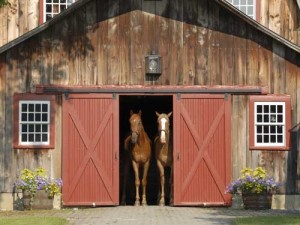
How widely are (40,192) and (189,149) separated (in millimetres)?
3704

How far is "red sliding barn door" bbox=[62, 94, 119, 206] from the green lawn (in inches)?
123

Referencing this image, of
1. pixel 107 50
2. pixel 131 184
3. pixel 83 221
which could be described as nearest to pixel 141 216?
pixel 83 221

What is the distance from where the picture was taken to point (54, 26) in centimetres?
2323

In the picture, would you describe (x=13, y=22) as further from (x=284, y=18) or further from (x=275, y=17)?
(x=284, y=18)

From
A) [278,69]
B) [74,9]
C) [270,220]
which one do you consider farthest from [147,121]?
[270,220]

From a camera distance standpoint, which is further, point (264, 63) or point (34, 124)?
point (264, 63)

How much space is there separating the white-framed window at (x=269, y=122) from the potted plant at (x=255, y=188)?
78cm

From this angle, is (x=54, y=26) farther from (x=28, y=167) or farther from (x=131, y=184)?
(x=131, y=184)

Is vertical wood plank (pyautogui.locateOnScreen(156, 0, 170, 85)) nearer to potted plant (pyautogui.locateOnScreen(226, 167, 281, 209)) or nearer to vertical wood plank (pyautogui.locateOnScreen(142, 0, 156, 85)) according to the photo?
vertical wood plank (pyautogui.locateOnScreen(142, 0, 156, 85))

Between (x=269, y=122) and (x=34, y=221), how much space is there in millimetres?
6818

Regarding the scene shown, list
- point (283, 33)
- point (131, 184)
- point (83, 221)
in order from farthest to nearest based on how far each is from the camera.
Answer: point (131, 184)
point (283, 33)
point (83, 221)

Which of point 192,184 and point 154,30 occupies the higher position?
point 154,30

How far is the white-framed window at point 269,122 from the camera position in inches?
913

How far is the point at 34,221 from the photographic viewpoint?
19172 millimetres
